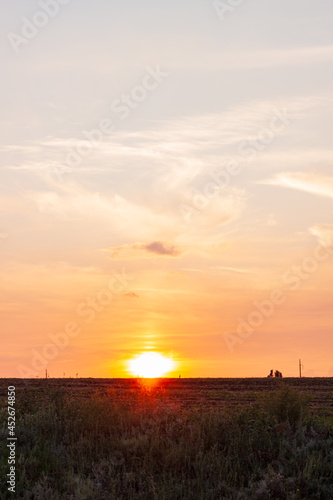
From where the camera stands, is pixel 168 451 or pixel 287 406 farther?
pixel 287 406

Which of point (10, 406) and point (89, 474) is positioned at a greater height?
point (10, 406)

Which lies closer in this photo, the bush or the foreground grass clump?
the foreground grass clump

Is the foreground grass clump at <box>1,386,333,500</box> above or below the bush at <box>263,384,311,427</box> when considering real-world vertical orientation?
below

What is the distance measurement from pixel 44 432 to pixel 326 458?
7.12 meters

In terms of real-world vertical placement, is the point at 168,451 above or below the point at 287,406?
below

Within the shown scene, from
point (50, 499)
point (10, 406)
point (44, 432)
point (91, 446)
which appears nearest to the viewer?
point (50, 499)

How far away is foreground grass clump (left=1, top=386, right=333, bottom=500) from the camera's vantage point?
43.5 feet

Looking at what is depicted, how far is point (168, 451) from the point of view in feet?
49.0

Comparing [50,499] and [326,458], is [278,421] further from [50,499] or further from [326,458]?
[50,499]

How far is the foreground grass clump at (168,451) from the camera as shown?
1325cm

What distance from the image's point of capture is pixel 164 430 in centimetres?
1650

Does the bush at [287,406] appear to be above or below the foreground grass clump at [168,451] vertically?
above

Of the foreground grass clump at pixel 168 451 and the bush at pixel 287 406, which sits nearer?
the foreground grass clump at pixel 168 451

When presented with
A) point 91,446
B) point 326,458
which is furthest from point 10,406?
point 326,458
